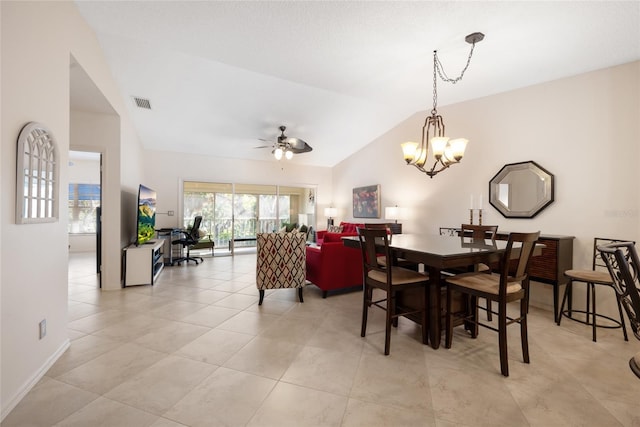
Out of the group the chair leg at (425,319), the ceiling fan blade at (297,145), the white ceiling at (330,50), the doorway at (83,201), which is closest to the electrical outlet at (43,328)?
the white ceiling at (330,50)

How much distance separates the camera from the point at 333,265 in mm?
3754

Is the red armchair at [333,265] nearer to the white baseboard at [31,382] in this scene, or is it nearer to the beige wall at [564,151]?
the beige wall at [564,151]

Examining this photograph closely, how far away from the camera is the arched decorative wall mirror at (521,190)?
357 centimetres

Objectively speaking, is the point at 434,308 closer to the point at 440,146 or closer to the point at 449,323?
the point at 449,323

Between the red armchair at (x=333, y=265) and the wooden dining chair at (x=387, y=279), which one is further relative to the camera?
the red armchair at (x=333, y=265)

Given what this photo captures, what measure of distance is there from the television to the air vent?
1365mm

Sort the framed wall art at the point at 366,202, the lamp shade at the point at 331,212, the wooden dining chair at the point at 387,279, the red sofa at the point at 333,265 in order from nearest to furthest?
1. the wooden dining chair at the point at 387,279
2. the red sofa at the point at 333,265
3. the framed wall art at the point at 366,202
4. the lamp shade at the point at 331,212

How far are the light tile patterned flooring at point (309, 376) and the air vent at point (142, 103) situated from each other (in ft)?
10.4

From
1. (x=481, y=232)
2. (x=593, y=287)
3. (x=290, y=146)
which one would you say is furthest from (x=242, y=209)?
(x=593, y=287)

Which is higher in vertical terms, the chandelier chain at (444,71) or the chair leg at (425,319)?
the chandelier chain at (444,71)

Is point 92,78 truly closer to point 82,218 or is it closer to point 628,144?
point 628,144

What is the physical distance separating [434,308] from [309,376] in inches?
48.7

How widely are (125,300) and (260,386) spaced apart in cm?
273

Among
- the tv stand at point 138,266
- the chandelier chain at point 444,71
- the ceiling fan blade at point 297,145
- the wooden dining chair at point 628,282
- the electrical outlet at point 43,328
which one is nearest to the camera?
the wooden dining chair at point 628,282
